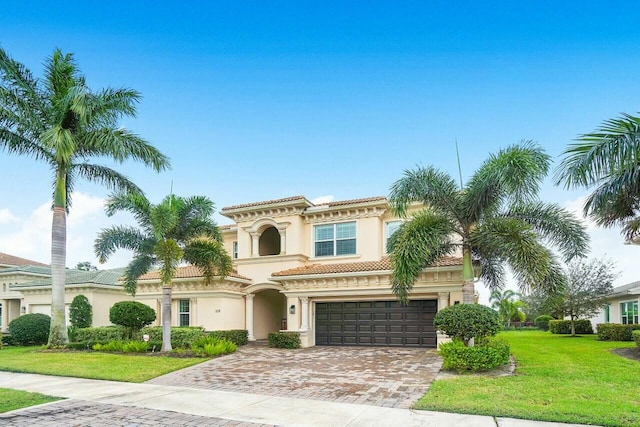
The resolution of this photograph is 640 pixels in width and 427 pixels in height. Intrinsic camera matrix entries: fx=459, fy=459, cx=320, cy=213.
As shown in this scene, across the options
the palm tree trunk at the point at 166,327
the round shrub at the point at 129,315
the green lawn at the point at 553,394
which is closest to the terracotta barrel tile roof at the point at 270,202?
the palm tree trunk at the point at 166,327

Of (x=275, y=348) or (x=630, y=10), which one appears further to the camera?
(x=275, y=348)

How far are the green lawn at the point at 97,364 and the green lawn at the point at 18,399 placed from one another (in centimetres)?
245

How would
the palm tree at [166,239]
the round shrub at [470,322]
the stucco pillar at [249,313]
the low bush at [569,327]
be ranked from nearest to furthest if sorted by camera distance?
the round shrub at [470,322], the palm tree at [166,239], the stucco pillar at [249,313], the low bush at [569,327]

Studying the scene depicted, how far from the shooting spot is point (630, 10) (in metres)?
12.6

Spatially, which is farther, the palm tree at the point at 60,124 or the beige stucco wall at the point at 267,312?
the beige stucco wall at the point at 267,312

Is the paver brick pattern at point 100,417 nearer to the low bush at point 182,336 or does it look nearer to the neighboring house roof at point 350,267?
the low bush at point 182,336

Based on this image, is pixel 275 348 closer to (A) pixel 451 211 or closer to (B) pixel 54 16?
(A) pixel 451 211

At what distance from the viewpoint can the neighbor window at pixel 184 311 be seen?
23.1m

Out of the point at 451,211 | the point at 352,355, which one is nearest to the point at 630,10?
the point at 451,211

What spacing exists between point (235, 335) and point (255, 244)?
5145 mm

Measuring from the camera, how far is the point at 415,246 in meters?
14.3

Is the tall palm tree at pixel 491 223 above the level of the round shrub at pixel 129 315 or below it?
above

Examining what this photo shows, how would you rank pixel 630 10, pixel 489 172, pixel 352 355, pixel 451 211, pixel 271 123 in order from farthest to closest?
pixel 271 123
pixel 352 355
pixel 451 211
pixel 489 172
pixel 630 10

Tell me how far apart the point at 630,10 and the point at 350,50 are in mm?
8790
